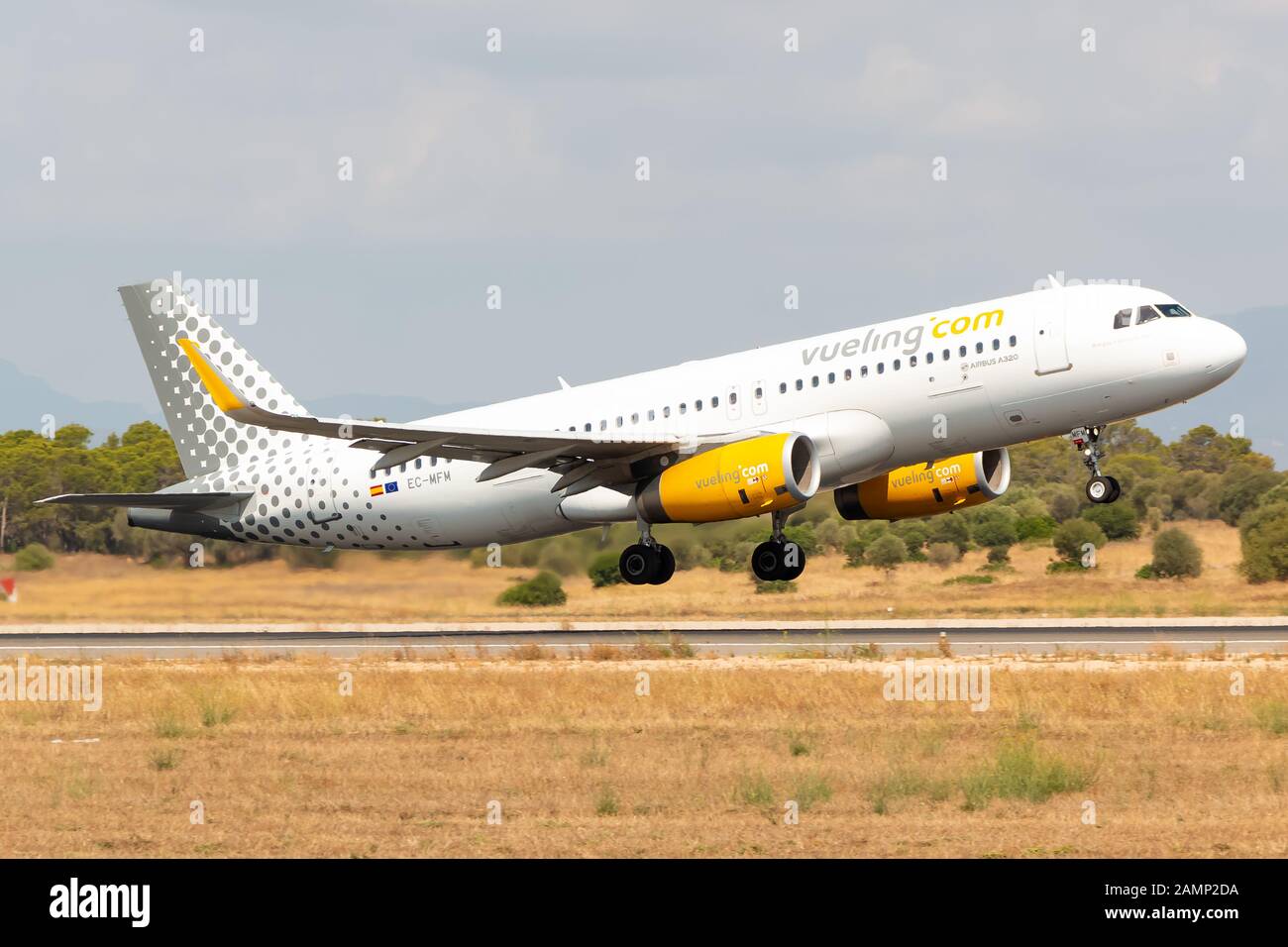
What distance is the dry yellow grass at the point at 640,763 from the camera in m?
15.7

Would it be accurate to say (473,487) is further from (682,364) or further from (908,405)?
(908,405)

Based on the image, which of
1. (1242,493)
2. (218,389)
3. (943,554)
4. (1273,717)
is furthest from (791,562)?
(1242,493)

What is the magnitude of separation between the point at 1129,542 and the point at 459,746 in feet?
148

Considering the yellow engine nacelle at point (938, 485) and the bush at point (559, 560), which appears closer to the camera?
the yellow engine nacelle at point (938, 485)

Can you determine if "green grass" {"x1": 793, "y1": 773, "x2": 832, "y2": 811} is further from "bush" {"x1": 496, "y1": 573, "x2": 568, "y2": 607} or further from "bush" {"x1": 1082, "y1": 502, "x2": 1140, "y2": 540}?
"bush" {"x1": 1082, "y1": 502, "x2": 1140, "y2": 540}

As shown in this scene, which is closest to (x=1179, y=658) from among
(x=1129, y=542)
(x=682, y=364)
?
(x=682, y=364)

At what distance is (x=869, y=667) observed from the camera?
28203mm

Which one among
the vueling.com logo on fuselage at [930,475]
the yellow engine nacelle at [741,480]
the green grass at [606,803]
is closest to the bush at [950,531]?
the vueling.com logo on fuselage at [930,475]

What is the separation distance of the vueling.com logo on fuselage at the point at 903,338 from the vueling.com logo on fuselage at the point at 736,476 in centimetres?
270

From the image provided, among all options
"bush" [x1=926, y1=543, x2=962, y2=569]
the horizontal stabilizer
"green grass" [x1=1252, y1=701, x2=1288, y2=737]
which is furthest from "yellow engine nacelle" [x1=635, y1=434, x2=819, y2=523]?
"bush" [x1=926, y1=543, x2=962, y2=569]

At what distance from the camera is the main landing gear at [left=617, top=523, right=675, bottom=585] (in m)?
35.2

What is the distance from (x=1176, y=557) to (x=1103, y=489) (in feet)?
75.5

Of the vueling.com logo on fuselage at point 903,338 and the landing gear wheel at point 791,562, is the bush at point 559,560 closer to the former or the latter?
the landing gear wheel at point 791,562

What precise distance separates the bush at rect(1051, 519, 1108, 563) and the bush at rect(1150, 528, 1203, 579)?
3.97m
